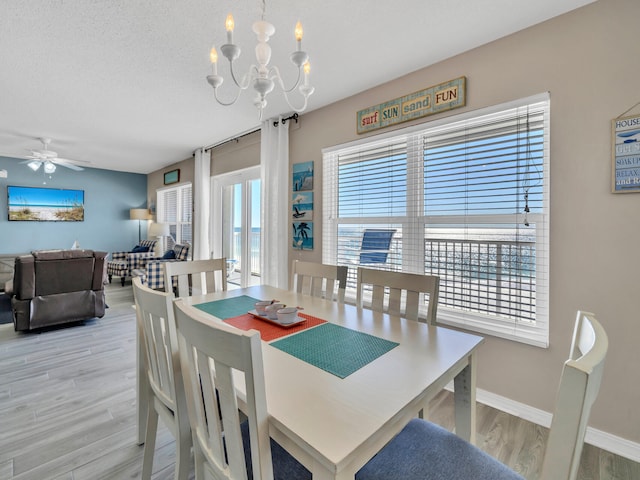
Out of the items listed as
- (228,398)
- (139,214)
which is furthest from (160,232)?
(228,398)

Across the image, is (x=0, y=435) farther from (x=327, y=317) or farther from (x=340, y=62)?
(x=340, y=62)

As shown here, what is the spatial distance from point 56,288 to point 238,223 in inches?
91.4

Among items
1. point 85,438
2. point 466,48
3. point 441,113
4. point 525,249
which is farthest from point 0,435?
point 466,48

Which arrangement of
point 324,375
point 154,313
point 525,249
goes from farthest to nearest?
point 525,249, point 154,313, point 324,375

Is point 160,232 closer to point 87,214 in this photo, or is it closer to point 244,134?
point 87,214

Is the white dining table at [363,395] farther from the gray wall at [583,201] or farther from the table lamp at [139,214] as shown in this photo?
the table lamp at [139,214]

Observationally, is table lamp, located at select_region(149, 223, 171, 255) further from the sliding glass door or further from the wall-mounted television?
the sliding glass door

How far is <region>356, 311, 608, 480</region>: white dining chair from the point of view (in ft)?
1.75

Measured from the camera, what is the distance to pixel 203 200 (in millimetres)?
4941

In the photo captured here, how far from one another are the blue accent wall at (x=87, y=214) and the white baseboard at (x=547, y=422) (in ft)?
26.4

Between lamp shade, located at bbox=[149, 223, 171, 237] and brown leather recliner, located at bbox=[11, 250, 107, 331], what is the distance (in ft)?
9.76

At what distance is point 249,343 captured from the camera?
644 mm

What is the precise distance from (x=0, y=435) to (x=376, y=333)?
2.27m

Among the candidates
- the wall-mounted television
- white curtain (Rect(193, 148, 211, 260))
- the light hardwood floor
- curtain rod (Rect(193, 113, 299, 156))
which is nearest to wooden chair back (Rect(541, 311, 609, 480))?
the light hardwood floor
